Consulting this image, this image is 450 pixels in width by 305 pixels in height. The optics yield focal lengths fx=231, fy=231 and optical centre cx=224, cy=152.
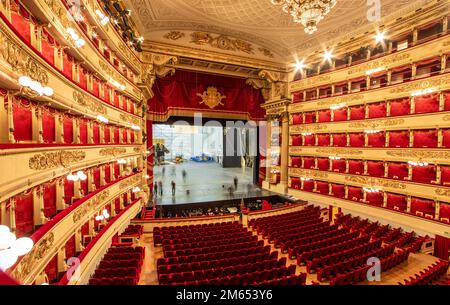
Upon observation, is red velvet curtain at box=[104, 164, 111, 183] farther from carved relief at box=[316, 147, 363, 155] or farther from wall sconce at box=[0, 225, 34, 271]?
carved relief at box=[316, 147, 363, 155]

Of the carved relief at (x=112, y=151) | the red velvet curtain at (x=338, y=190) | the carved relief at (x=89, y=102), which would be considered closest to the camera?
the carved relief at (x=89, y=102)

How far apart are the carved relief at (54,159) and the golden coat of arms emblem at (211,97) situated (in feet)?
40.1

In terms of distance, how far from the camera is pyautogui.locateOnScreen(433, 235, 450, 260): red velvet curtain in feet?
34.7

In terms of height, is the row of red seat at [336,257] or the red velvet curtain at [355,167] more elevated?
the red velvet curtain at [355,167]

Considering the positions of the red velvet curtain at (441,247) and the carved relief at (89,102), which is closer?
the carved relief at (89,102)

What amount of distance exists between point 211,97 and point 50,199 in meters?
14.2

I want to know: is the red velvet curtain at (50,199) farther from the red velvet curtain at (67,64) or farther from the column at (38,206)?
the red velvet curtain at (67,64)

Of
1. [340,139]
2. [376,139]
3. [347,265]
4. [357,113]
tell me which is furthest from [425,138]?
[347,265]

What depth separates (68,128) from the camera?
7.26 metres

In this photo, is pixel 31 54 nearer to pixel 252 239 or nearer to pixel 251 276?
pixel 251 276

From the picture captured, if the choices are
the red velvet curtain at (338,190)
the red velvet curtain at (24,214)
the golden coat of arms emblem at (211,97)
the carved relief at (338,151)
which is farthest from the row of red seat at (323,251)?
the golden coat of arms emblem at (211,97)

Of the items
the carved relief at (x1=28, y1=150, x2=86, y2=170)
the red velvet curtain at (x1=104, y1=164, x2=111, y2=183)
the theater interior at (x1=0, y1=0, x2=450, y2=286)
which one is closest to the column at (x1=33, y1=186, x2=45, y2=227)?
the theater interior at (x1=0, y1=0, x2=450, y2=286)

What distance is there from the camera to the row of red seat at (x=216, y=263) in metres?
7.93

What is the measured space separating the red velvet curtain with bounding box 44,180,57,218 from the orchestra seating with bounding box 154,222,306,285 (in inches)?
146
